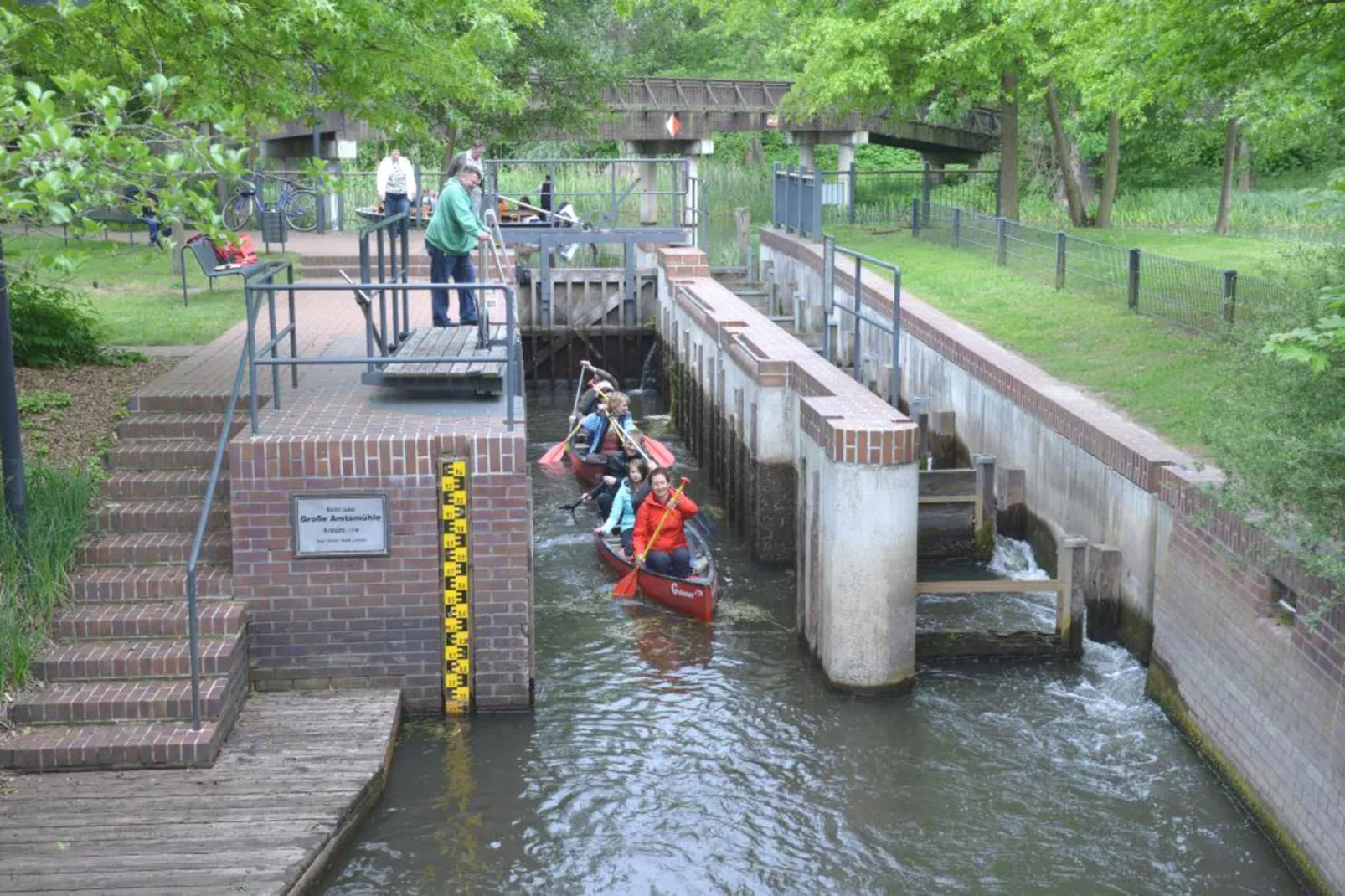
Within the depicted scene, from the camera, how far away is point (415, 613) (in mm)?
11000

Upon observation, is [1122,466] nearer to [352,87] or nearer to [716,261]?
[352,87]

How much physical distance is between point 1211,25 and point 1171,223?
73.3ft

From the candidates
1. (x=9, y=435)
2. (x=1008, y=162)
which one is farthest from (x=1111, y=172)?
(x=9, y=435)

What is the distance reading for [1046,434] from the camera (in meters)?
15.6

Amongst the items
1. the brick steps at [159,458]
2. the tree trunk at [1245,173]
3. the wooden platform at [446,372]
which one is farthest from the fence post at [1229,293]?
the tree trunk at [1245,173]

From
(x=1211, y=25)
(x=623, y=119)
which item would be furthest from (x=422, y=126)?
(x=623, y=119)

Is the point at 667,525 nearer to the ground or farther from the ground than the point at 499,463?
nearer to the ground

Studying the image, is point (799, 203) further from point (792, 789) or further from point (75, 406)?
point (792, 789)

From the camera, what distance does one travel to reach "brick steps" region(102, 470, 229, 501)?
11.6m

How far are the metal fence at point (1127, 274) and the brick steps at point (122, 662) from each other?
23.9 feet

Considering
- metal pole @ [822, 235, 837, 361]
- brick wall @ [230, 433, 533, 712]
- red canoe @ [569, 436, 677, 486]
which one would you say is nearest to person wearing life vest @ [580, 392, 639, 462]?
red canoe @ [569, 436, 677, 486]

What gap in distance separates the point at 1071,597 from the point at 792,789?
3.56m

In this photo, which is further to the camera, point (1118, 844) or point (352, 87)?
point (352, 87)

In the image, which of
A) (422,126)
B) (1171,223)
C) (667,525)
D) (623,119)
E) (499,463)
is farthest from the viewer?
(623,119)
